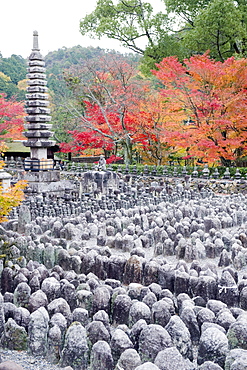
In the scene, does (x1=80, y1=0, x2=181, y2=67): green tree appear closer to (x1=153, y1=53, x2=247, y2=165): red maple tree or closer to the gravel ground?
(x1=153, y1=53, x2=247, y2=165): red maple tree

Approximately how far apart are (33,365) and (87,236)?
4.63m

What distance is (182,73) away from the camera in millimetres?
18016

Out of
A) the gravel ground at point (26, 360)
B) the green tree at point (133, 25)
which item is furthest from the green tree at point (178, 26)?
the gravel ground at point (26, 360)

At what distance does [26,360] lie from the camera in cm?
411

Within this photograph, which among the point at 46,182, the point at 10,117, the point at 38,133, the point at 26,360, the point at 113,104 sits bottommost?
the point at 26,360

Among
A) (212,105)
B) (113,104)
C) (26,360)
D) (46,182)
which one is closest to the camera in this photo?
(26,360)

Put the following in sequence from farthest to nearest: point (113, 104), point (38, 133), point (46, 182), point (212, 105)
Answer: point (113, 104) < point (38, 133) < point (212, 105) < point (46, 182)

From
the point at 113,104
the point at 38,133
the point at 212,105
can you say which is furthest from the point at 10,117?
Answer: the point at 212,105

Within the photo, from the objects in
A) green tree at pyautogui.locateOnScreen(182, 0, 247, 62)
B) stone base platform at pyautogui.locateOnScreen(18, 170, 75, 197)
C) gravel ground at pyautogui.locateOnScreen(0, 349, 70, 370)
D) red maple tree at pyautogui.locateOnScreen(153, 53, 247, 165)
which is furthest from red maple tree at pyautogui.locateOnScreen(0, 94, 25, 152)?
gravel ground at pyautogui.locateOnScreen(0, 349, 70, 370)

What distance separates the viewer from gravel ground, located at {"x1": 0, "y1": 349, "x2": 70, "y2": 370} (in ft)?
13.1

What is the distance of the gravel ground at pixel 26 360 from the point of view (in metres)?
3.99

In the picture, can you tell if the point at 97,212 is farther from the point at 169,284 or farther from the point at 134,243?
the point at 169,284

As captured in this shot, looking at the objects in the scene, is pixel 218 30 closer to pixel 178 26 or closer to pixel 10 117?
pixel 178 26

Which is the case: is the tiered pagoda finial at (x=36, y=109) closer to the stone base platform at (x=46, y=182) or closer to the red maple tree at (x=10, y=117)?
the stone base platform at (x=46, y=182)
